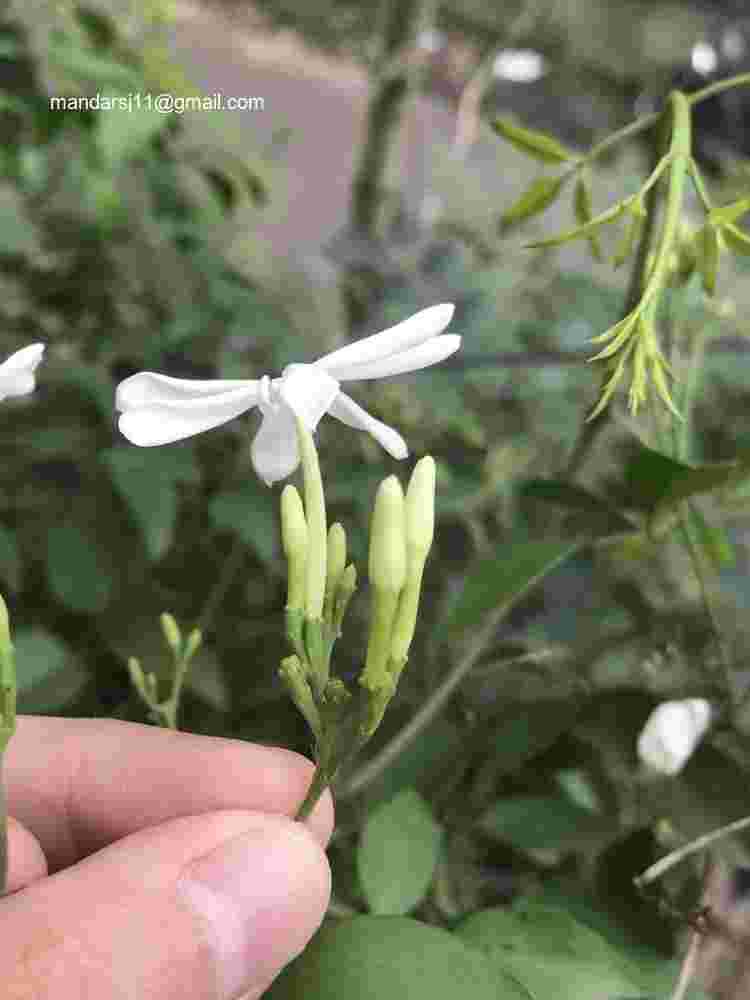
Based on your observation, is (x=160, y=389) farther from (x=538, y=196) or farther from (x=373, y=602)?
(x=538, y=196)

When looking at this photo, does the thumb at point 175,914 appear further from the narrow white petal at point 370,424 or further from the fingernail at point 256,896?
the narrow white petal at point 370,424

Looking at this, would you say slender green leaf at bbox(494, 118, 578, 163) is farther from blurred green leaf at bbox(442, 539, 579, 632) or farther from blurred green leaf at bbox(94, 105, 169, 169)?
blurred green leaf at bbox(94, 105, 169, 169)

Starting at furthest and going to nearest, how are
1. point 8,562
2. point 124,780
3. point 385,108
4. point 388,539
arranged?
1. point 385,108
2. point 8,562
3. point 124,780
4. point 388,539

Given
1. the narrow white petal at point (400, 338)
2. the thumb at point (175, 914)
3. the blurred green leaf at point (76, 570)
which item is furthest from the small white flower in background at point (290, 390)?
the blurred green leaf at point (76, 570)

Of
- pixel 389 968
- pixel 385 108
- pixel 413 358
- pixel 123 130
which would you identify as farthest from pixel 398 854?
pixel 385 108

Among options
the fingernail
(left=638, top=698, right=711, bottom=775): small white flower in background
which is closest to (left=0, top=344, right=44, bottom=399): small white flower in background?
the fingernail
